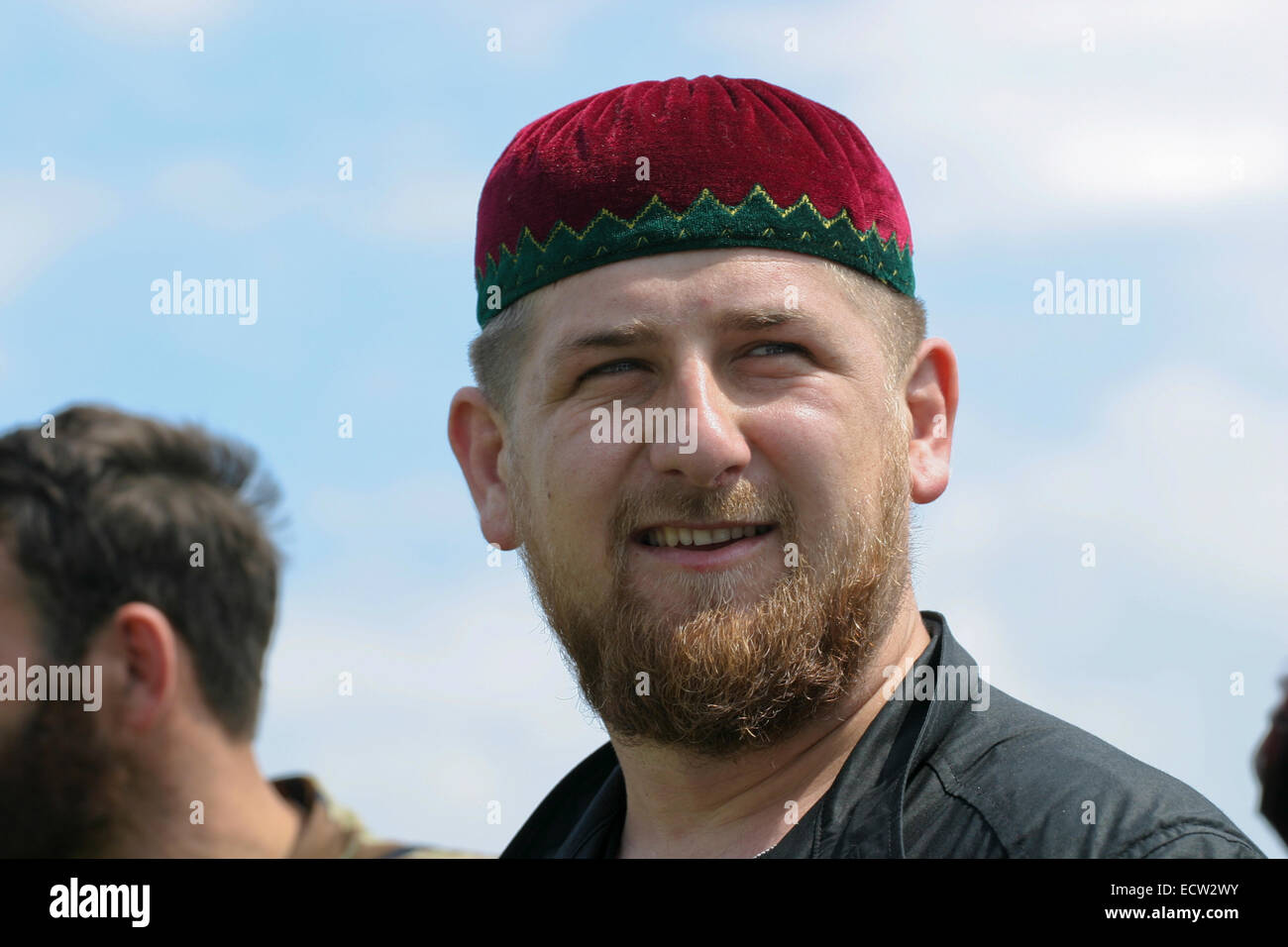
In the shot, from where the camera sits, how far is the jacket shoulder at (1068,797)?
110 inches

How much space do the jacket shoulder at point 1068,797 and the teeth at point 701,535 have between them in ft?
Result: 2.14

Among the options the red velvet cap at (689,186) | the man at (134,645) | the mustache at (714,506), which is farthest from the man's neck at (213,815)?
the red velvet cap at (689,186)

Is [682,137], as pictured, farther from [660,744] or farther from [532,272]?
[660,744]

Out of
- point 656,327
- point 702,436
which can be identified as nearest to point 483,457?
point 656,327

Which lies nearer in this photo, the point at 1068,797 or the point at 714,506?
the point at 1068,797

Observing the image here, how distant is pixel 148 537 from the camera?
3502 mm

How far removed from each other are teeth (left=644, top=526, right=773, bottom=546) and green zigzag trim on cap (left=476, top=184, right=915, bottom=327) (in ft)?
2.26

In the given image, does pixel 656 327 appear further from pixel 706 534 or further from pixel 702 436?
pixel 706 534

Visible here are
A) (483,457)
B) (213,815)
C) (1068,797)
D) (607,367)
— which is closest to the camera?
(1068,797)

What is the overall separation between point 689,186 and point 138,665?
1778mm

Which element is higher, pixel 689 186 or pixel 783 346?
pixel 689 186

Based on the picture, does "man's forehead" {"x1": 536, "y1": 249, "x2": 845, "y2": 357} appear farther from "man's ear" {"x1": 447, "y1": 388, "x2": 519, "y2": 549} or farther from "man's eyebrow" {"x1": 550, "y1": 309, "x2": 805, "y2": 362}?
"man's ear" {"x1": 447, "y1": 388, "x2": 519, "y2": 549}

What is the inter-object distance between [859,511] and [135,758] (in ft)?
6.10

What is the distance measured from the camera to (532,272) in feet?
12.0
